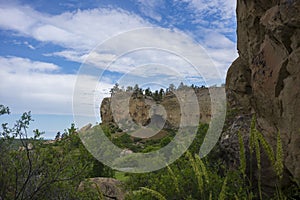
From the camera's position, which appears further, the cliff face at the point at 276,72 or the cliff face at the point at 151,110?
the cliff face at the point at 151,110

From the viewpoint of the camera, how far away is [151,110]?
35906 mm

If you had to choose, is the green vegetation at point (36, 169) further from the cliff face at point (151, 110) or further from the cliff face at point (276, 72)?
the cliff face at point (151, 110)

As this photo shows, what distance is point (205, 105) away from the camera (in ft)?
68.4

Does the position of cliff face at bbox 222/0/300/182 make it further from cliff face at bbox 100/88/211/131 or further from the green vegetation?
cliff face at bbox 100/88/211/131

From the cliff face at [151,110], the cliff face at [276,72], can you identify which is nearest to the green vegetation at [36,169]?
the cliff face at [276,72]

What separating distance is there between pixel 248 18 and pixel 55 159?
6334mm

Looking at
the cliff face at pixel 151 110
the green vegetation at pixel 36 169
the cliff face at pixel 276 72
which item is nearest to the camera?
the cliff face at pixel 276 72

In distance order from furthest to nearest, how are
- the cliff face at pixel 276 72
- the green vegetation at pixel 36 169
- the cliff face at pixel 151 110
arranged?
1. the cliff face at pixel 151 110
2. the green vegetation at pixel 36 169
3. the cliff face at pixel 276 72

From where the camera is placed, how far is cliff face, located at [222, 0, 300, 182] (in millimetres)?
6098

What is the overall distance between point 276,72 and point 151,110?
2933 centimetres

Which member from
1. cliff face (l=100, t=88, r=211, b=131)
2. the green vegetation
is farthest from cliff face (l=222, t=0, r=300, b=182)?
cliff face (l=100, t=88, r=211, b=131)

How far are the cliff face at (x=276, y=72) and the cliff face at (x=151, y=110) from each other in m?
11.4

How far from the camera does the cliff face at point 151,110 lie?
2355cm

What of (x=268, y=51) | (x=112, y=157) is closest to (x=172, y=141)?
(x=112, y=157)
